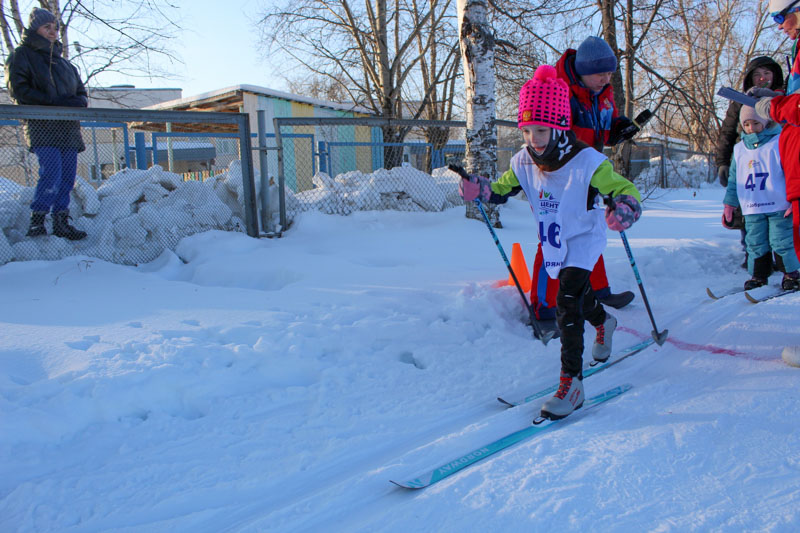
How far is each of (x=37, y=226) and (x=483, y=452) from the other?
4.99 m

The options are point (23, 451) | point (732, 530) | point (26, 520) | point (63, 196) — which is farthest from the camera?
point (63, 196)

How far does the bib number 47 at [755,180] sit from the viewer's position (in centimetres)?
485

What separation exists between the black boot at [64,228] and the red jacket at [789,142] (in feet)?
19.4

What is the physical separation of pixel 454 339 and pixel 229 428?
5.97 feet

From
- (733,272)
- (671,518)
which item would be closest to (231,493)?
(671,518)

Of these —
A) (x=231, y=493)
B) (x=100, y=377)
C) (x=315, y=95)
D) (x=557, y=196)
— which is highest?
(x=315, y=95)

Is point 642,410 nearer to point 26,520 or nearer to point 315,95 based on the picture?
point 26,520

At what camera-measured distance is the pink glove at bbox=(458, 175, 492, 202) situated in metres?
Result: 3.51

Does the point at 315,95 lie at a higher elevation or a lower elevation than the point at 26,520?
higher

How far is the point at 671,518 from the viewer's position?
197 cm

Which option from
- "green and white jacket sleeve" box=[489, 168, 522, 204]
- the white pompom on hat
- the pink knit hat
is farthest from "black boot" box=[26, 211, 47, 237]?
the white pompom on hat

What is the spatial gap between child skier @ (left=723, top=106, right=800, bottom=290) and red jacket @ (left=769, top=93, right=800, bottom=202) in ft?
4.50

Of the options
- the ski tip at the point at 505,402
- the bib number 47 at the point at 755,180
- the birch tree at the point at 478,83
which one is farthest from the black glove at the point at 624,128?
the birch tree at the point at 478,83

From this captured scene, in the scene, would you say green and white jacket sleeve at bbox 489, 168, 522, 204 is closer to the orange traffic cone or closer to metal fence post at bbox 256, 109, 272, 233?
the orange traffic cone
